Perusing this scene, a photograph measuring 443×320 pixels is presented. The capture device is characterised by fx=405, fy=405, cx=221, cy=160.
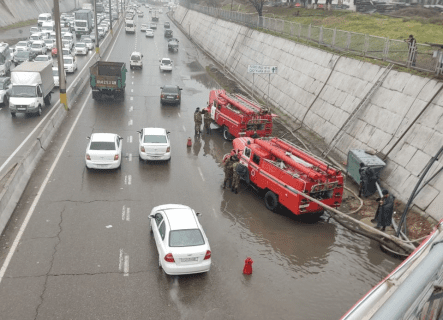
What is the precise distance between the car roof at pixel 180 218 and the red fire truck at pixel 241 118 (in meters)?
11.0

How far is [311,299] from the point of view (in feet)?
37.2

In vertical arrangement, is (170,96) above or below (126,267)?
above

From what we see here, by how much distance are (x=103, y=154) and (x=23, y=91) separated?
13147 millimetres

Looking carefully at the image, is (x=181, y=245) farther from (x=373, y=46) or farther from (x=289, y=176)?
(x=373, y=46)

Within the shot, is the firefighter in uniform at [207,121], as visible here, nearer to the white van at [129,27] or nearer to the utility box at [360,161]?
the utility box at [360,161]

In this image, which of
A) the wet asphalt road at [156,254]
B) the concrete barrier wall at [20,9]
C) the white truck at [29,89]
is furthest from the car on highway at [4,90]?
the concrete barrier wall at [20,9]

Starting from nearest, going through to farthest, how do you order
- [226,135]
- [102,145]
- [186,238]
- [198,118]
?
[186,238], [102,145], [198,118], [226,135]

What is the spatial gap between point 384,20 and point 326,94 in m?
17.9

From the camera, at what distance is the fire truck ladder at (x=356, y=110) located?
21125mm

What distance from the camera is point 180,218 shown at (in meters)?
12.8

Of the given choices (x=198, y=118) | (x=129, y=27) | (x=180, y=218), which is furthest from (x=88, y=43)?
(x=180, y=218)

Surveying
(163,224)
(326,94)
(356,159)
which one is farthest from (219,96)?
(163,224)

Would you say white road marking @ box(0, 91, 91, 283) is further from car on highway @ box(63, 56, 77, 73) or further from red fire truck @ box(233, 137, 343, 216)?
car on highway @ box(63, 56, 77, 73)

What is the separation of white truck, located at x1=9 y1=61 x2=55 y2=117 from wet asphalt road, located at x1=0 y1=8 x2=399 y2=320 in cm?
704
